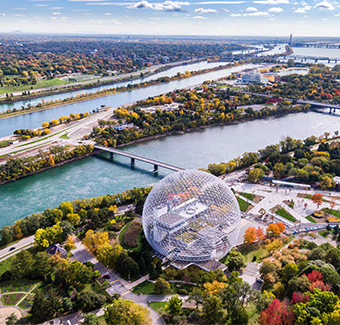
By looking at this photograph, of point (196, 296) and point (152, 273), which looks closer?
point (196, 296)

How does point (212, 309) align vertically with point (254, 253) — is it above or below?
above

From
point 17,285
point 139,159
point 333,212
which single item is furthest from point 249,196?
point 17,285

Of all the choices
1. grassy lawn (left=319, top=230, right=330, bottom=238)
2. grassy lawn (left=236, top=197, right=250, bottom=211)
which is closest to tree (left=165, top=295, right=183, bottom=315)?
grassy lawn (left=236, top=197, right=250, bottom=211)

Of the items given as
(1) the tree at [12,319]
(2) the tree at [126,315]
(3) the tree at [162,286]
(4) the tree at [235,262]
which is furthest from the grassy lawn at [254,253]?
(1) the tree at [12,319]

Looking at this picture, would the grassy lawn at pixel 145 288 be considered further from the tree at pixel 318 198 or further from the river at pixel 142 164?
the tree at pixel 318 198

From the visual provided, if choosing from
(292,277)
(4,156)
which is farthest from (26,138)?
(292,277)

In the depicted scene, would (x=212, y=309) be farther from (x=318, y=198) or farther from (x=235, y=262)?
(x=318, y=198)

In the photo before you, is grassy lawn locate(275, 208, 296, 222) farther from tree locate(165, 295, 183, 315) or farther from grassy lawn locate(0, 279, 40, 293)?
grassy lawn locate(0, 279, 40, 293)
